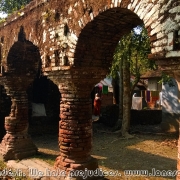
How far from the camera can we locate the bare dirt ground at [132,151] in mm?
A: 6850

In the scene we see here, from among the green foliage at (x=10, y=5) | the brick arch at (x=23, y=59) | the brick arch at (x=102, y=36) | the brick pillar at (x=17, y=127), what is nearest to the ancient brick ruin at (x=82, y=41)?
the brick arch at (x=102, y=36)

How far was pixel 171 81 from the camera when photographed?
34.2 feet

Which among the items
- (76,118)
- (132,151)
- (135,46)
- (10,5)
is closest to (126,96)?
(135,46)

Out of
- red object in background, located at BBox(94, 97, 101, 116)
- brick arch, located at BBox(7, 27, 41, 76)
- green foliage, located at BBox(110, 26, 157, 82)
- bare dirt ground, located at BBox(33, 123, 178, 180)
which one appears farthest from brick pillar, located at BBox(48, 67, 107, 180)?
red object in background, located at BBox(94, 97, 101, 116)

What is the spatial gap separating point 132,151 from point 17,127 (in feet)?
13.6

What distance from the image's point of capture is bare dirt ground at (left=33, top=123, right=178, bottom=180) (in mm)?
6850

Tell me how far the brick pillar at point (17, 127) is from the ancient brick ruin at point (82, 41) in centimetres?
169

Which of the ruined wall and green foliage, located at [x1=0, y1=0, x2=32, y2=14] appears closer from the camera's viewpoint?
the ruined wall

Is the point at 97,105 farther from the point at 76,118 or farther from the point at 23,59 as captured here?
the point at 76,118

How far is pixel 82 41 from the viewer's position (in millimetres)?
4836

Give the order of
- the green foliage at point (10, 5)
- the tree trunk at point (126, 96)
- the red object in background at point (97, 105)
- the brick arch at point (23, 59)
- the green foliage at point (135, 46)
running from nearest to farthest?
the brick arch at point (23, 59), the green foliage at point (135, 46), the tree trunk at point (126, 96), the green foliage at point (10, 5), the red object in background at point (97, 105)

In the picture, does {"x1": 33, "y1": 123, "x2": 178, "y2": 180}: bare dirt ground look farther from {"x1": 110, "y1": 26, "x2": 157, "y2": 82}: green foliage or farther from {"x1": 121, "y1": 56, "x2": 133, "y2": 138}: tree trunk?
{"x1": 110, "y1": 26, "x2": 157, "y2": 82}: green foliage

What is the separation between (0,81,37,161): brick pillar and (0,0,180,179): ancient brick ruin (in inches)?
66.7

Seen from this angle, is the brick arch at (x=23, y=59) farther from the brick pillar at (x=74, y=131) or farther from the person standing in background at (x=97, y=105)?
the person standing in background at (x=97, y=105)
